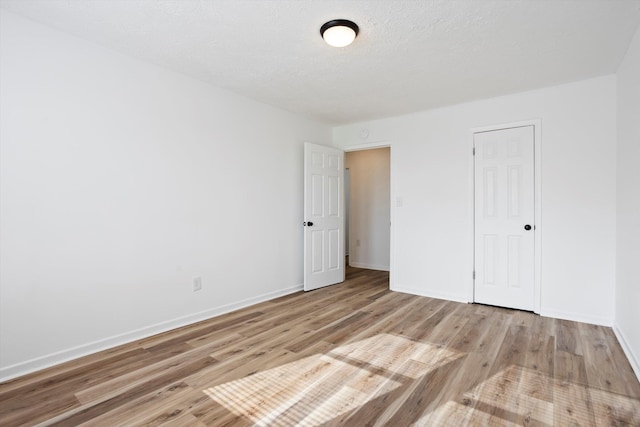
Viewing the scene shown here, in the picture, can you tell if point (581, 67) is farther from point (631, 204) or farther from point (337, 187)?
point (337, 187)

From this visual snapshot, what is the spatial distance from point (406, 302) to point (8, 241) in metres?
3.72

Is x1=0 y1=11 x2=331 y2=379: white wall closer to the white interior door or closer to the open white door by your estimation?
the open white door

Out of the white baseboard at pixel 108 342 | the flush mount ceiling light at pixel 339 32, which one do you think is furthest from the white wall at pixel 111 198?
the flush mount ceiling light at pixel 339 32

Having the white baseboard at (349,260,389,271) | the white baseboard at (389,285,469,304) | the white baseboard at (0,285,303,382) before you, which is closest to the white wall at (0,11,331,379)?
the white baseboard at (0,285,303,382)

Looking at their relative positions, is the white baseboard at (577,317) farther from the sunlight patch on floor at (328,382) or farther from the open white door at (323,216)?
the open white door at (323,216)

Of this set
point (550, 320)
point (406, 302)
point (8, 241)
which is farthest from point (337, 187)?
point (8, 241)

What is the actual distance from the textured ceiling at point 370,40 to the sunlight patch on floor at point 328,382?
2431 millimetres

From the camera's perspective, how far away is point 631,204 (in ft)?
8.14

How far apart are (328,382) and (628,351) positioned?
234 centimetres

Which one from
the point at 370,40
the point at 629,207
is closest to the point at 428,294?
the point at 629,207

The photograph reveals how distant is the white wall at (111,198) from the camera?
219 centimetres

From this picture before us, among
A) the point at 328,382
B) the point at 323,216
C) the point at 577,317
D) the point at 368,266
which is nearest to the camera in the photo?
the point at 328,382

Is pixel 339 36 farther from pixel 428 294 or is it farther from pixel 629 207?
pixel 428 294

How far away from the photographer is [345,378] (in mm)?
2143
